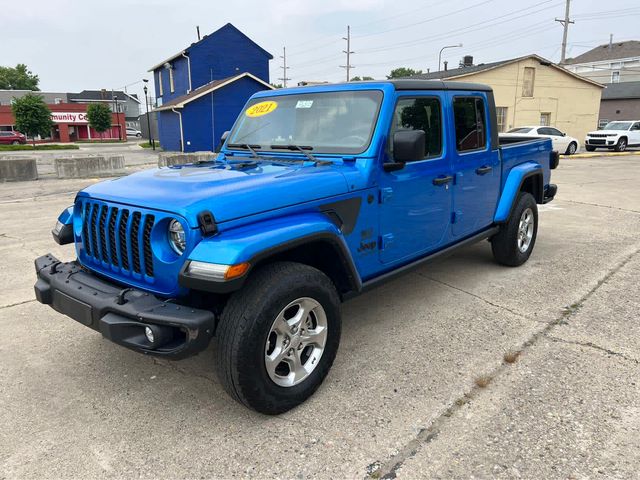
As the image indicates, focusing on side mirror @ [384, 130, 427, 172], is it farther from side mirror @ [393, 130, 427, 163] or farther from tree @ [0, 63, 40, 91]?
tree @ [0, 63, 40, 91]

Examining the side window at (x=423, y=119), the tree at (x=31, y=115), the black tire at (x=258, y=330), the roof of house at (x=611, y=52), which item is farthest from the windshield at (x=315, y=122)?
the roof of house at (x=611, y=52)

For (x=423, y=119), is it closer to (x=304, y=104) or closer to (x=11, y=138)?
(x=304, y=104)

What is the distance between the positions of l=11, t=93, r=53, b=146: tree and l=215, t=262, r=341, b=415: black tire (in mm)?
43894

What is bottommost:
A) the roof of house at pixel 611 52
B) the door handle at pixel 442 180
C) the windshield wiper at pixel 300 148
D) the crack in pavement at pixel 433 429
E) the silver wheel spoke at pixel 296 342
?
the crack in pavement at pixel 433 429

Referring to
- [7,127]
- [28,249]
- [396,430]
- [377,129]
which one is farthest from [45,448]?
[7,127]

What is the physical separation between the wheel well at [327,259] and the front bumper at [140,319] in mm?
672

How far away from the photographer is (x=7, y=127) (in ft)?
170

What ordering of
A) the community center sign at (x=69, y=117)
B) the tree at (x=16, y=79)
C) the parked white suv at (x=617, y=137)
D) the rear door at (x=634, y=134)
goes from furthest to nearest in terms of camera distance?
the tree at (x=16, y=79)
the community center sign at (x=69, y=117)
the rear door at (x=634, y=134)
the parked white suv at (x=617, y=137)

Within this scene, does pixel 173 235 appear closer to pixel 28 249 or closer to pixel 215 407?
pixel 215 407

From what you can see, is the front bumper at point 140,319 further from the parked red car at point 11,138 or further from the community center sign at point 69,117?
the community center sign at point 69,117

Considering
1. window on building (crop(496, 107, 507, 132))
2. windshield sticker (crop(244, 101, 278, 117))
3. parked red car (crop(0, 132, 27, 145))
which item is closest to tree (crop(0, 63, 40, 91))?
parked red car (crop(0, 132, 27, 145))

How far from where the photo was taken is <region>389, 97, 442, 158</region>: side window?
3.63m

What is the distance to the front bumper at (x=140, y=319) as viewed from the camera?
241 centimetres

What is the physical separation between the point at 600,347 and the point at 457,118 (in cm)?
219
